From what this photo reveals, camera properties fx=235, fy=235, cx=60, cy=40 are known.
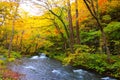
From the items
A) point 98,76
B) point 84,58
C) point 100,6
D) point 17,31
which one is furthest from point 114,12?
point 17,31

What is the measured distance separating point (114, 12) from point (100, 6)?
224 cm

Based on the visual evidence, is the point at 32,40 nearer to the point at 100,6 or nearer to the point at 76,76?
the point at 100,6

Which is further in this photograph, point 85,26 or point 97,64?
point 85,26

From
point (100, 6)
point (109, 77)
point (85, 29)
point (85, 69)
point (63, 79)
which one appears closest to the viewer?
point (63, 79)

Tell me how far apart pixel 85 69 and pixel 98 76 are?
333 centimetres

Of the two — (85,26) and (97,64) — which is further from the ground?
(85,26)

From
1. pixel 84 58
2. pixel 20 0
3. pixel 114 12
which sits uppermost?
pixel 20 0

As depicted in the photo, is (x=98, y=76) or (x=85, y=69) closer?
(x=98, y=76)

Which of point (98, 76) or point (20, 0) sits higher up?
point (20, 0)

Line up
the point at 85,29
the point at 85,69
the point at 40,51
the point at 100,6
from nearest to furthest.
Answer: the point at 85,69
the point at 100,6
the point at 85,29
the point at 40,51

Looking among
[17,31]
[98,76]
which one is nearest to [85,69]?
[98,76]

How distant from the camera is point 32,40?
4653 centimetres

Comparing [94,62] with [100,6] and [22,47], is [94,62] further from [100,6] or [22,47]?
[22,47]

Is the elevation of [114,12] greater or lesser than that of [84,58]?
greater
